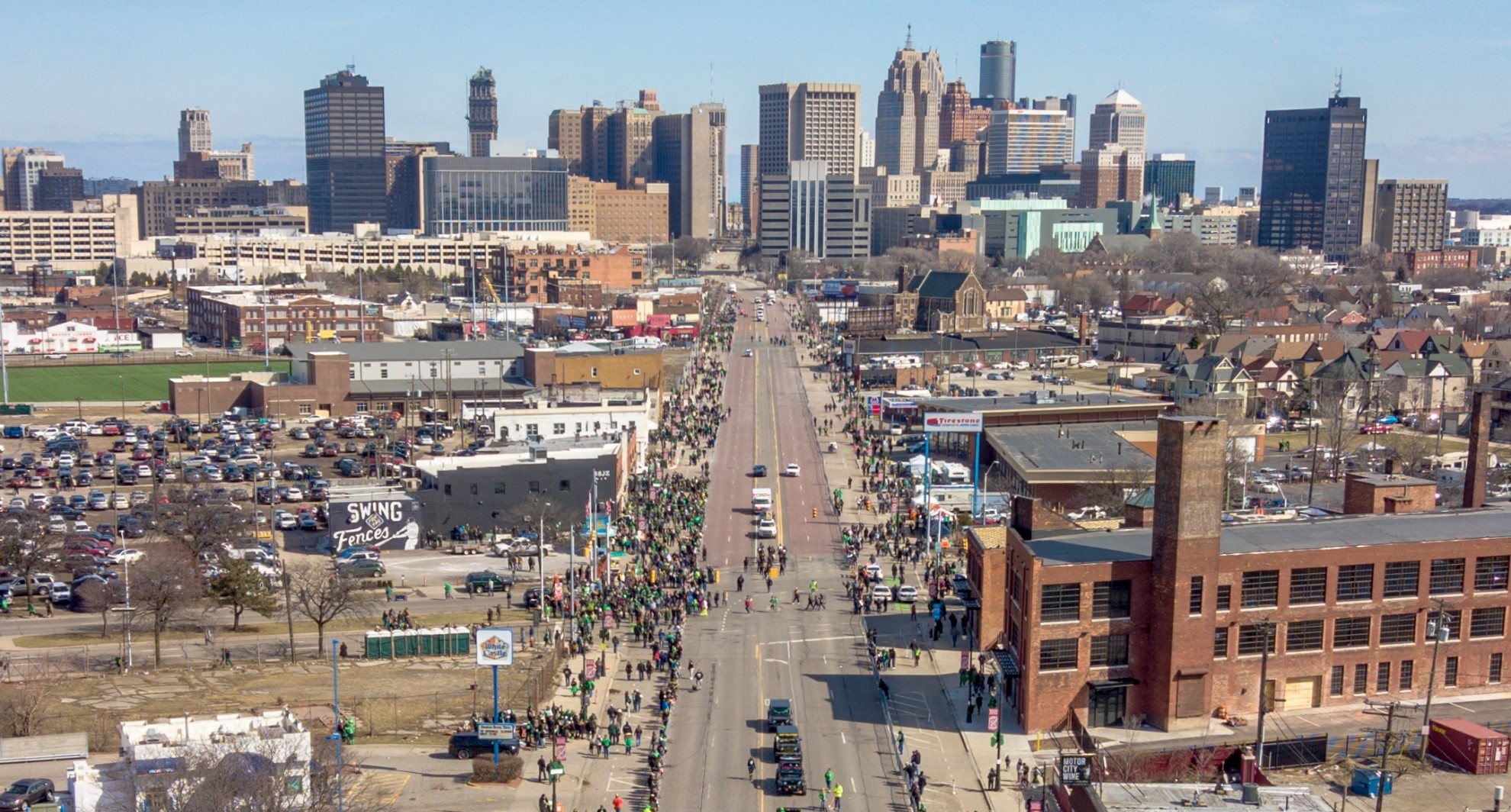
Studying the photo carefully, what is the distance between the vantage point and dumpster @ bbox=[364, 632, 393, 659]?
5400 cm

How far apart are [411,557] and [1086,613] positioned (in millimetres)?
34453

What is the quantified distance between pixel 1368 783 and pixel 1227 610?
21.8 ft

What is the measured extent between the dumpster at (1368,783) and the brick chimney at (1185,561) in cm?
513

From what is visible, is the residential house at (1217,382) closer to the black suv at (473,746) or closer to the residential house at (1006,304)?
the black suv at (473,746)

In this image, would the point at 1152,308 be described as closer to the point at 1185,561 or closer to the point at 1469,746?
the point at 1185,561

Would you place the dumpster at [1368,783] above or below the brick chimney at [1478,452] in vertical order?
below

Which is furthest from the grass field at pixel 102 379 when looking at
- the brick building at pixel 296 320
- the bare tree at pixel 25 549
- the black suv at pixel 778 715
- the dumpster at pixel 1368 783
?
the dumpster at pixel 1368 783

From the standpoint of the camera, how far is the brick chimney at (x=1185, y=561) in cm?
4484

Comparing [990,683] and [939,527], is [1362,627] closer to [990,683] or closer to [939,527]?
[990,683]

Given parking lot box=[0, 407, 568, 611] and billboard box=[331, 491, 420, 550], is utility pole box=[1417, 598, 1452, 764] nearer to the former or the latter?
parking lot box=[0, 407, 568, 611]

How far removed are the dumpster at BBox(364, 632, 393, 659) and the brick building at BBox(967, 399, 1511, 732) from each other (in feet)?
71.7

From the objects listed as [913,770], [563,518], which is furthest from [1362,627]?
[563,518]

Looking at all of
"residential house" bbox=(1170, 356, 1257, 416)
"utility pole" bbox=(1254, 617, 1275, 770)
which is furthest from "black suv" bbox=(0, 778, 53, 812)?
"residential house" bbox=(1170, 356, 1257, 416)

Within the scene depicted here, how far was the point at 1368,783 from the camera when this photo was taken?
1631 inches
